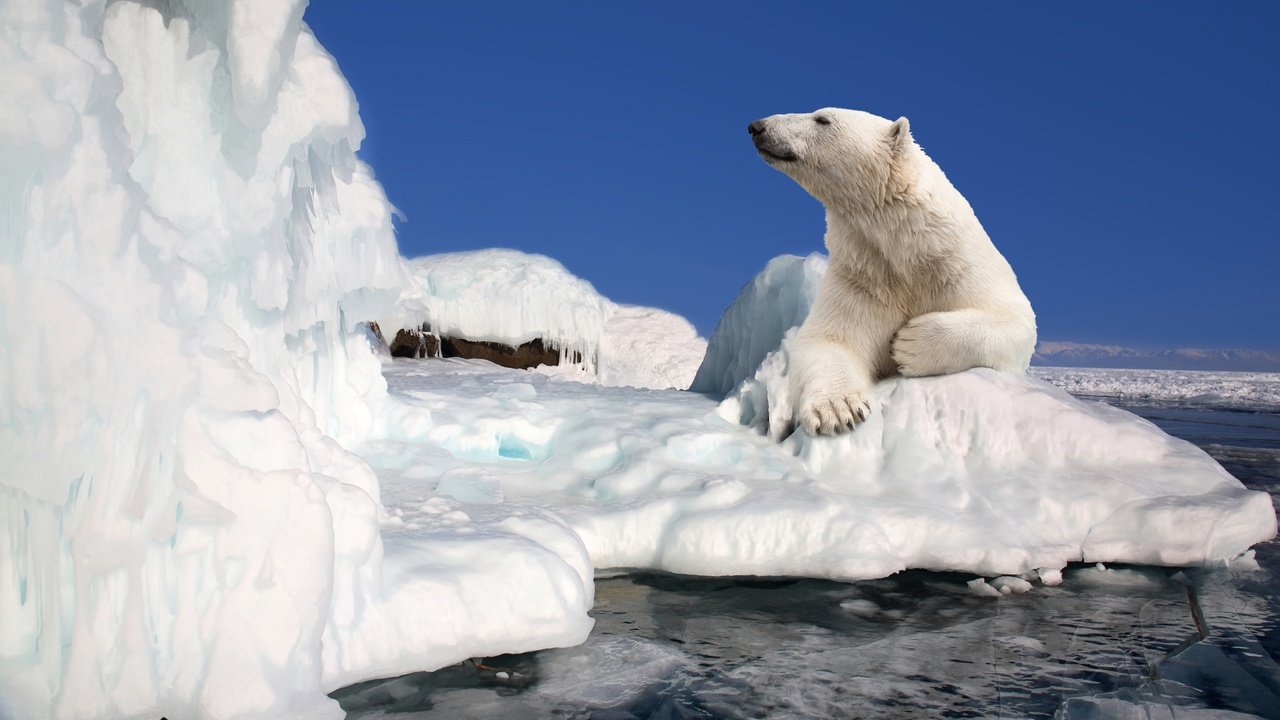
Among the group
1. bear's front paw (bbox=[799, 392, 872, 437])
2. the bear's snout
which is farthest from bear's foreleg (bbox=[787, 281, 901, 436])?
the bear's snout

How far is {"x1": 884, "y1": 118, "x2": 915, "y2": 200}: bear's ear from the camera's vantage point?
4090mm

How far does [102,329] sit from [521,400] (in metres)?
2.84

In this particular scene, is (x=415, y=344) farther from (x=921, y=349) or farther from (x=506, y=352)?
(x=921, y=349)

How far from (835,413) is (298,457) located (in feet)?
8.01

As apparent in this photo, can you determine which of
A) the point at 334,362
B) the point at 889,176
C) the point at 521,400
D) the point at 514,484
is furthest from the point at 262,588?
the point at 889,176

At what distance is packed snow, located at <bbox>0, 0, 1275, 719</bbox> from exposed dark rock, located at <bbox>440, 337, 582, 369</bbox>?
602 cm

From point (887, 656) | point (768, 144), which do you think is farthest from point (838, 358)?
point (887, 656)

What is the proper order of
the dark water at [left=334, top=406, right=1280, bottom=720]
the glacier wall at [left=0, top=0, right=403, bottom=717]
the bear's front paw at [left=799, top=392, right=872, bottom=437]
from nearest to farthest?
the glacier wall at [left=0, top=0, right=403, bottom=717], the dark water at [left=334, top=406, right=1280, bottom=720], the bear's front paw at [left=799, top=392, right=872, bottom=437]

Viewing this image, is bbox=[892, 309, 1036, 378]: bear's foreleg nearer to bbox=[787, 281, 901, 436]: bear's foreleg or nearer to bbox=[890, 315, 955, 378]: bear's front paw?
bbox=[890, 315, 955, 378]: bear's front paw

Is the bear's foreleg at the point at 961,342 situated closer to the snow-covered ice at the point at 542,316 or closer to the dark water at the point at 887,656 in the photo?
the dark water at the point at 887,656

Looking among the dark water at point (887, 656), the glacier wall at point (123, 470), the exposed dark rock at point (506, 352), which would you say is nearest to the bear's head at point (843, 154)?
the dark water at point (887, 656)

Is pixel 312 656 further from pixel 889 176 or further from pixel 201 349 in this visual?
pixel 889 176

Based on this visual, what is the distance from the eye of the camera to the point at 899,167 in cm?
410

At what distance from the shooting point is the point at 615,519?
323cm
